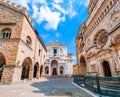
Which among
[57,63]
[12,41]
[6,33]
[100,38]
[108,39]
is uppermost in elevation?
[6,33]

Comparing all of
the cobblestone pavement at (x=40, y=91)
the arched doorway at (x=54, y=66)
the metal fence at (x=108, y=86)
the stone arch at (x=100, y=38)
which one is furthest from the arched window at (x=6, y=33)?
the arched doorway at (x=54, y=66)

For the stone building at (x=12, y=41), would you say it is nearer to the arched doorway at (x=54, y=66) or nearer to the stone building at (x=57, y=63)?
the stone building at (x=57, y=63)

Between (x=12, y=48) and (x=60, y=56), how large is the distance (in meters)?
22.8

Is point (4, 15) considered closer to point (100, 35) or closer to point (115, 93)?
point (100, 35)

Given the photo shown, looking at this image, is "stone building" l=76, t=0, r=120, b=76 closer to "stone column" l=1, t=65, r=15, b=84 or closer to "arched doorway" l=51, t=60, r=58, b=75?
"stone column" l=1, t=65, r=15, b=84

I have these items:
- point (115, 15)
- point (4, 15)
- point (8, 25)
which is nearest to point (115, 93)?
point (115, 15)

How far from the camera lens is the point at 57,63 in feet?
99.8

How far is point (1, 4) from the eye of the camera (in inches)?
516

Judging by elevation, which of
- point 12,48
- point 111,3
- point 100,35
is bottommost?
point 12,48

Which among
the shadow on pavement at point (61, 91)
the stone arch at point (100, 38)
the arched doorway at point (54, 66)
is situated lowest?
the shadow on pavement at point (61, 91)

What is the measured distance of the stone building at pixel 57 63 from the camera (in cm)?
2980

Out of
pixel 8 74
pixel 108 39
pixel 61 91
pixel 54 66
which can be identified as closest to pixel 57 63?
pixel 54 66

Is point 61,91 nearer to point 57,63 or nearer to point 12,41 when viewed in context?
point 12,41

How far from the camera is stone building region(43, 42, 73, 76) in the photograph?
29797 mm
